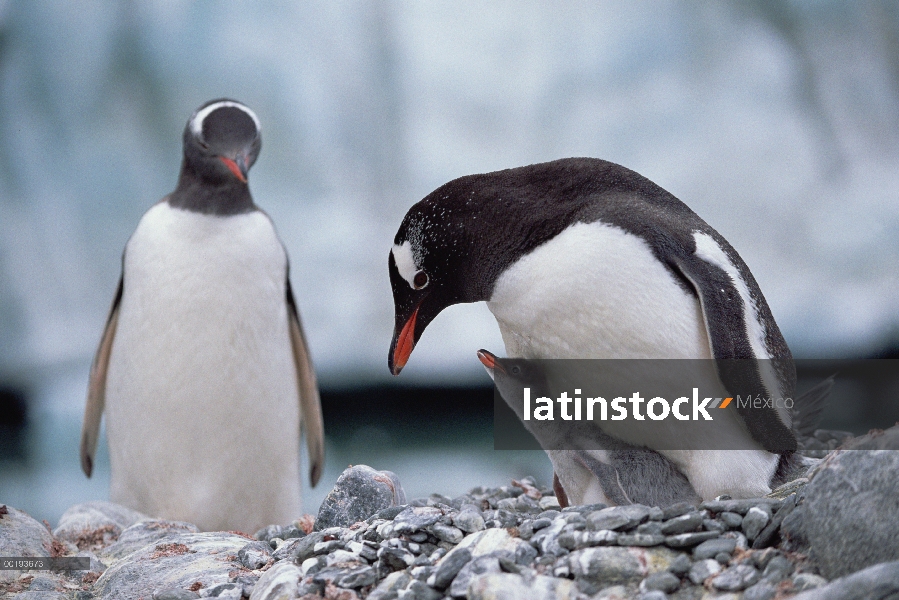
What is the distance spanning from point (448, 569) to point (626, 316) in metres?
0.57

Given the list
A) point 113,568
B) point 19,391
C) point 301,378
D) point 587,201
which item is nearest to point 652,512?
point 587,201

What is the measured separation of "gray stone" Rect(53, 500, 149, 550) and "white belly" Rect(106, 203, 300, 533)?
0.23m

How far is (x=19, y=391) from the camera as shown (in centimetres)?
407

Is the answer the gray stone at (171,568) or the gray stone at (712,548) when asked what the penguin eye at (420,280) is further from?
the gray stone at (712,548)

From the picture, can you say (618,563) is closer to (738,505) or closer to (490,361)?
(738,505)

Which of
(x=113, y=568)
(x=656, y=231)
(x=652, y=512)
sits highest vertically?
(x=656, y=231)

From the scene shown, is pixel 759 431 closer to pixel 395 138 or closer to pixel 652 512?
pixel 652 512

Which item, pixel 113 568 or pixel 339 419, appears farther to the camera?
pixel 339 419

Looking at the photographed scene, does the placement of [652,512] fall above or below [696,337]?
below

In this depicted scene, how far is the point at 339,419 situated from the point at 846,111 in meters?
3.19

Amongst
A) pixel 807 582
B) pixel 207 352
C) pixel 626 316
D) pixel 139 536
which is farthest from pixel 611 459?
pixel 207 352

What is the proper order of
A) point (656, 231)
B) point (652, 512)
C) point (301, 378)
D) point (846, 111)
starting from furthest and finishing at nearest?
point (846, 111)
point (301, 378)
point (656, 231)
point (652, 512)

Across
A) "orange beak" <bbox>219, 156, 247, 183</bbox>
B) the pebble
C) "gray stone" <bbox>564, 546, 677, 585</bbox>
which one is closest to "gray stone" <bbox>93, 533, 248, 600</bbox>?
the pebble

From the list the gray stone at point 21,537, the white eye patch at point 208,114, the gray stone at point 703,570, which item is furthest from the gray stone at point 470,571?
the white eye patch at point 208,114
